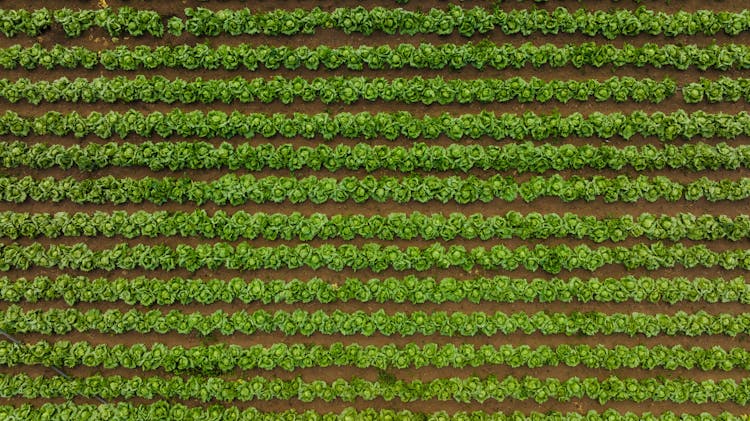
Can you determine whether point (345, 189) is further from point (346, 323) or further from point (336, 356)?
point (336, 356)

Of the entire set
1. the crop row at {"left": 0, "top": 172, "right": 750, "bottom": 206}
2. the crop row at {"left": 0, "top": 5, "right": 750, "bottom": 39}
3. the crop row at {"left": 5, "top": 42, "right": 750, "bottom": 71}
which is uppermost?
the crop row at {"left": 0, "top": 5, "right": 750, "bottom": 39}

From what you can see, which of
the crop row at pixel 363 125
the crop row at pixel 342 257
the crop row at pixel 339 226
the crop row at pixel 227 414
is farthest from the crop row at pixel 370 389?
the crop row at pixel 363 125

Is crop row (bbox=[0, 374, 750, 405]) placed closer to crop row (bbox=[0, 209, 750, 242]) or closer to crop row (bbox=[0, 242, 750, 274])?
crop row (bbox=[0, 242, 750, 274])

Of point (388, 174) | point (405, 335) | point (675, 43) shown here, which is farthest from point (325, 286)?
point (675, 43)

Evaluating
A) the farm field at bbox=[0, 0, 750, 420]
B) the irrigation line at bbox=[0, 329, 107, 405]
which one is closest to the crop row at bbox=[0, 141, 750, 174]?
the farm field at bbox=[0, 0, 750, 420]

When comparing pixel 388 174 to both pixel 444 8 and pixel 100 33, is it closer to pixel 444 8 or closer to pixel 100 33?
pixel 444 8

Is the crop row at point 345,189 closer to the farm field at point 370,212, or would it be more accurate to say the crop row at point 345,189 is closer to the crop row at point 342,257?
the farm field at point 370,212
